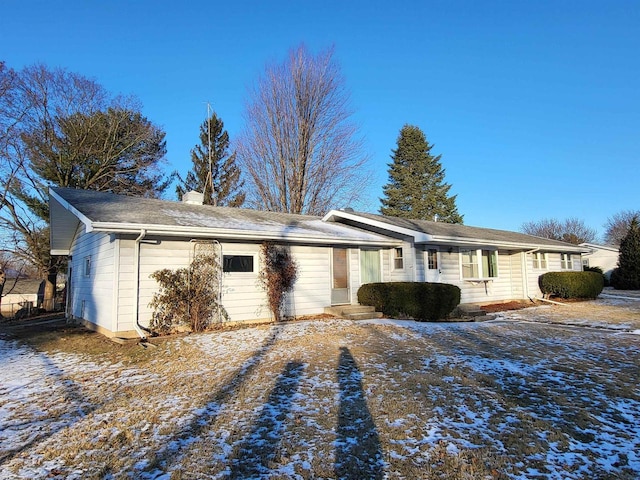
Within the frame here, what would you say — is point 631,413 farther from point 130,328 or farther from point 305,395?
point 130,328

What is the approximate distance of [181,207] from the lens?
11938mm

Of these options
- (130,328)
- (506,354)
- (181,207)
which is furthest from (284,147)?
(506,354)

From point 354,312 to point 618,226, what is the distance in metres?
58.5

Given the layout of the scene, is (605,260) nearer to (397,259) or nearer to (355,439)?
(397,259)

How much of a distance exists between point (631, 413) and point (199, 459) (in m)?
4.69

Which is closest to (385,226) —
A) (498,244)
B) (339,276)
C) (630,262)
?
(339,276)

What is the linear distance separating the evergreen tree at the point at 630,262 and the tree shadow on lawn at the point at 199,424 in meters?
28.6

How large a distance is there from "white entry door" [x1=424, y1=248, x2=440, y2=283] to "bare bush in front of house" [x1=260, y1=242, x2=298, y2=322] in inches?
203

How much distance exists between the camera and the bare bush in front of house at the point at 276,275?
1084cm

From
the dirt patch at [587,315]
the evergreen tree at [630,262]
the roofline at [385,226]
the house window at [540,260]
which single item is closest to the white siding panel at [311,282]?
the roofline at [385,226]

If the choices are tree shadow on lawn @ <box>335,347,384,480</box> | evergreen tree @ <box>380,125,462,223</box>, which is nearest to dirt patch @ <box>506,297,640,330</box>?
tree shadow on lawn @ <box>335,347,384,480</box>

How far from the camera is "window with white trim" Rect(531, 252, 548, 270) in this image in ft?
60.3

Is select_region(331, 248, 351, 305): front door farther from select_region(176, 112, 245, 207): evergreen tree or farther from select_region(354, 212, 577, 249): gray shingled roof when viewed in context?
select_region(176, 112, 245, 207): evergreen tree

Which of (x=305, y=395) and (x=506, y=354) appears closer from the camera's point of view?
(x=305, y=395)
